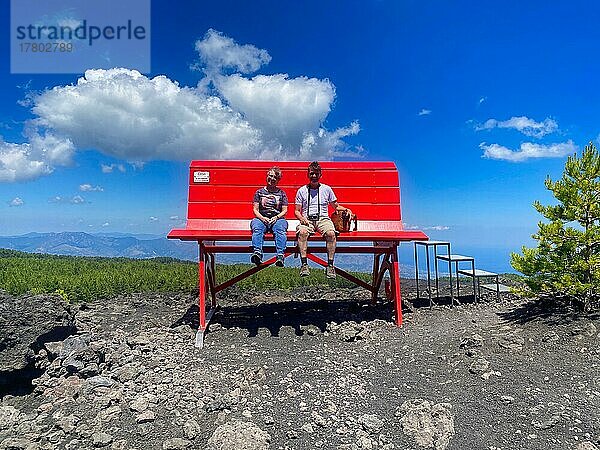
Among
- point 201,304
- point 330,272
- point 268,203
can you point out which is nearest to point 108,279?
point 201,304

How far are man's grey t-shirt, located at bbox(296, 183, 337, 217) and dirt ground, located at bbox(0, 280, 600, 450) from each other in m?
1.98

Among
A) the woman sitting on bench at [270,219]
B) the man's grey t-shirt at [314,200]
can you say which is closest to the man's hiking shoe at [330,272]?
the woman sitting on bench at [270,219]

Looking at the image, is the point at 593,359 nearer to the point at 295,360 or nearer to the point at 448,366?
the point at 448,366

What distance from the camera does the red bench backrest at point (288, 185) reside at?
28.1ft

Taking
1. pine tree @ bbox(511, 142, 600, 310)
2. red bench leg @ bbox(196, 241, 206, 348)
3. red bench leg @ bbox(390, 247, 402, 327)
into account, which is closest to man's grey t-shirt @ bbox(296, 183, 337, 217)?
red bench leg @ bbox(390, 247, 402, 327)

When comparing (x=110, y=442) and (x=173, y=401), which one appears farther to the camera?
(x=173, y=401)

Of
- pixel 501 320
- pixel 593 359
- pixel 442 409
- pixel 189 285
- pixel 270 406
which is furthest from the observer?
pixel 189 285

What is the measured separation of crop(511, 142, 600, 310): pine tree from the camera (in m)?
6.82

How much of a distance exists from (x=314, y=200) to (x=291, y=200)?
1199mm

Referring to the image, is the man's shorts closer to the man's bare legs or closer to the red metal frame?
the man's bare legs

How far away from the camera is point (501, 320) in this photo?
7738 mm

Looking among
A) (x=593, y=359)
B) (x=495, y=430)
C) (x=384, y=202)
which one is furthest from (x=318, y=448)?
(x=384, y=202)

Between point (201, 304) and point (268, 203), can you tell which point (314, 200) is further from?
point (201, 304)

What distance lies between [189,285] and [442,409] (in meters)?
8.10
